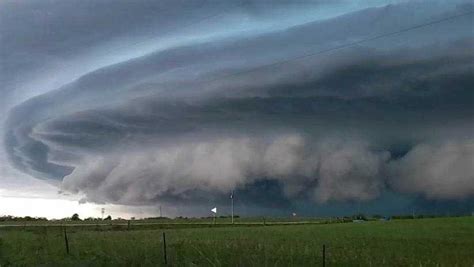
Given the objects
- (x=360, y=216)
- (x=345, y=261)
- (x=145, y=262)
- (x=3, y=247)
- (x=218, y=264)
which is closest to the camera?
(x=218, y=264)

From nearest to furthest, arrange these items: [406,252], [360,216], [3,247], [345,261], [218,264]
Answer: [218,264] < [345,261] < [406,252] < [3,247] < [360,216]

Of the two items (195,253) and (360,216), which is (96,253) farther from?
(360,216)

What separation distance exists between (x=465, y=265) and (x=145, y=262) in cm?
1352

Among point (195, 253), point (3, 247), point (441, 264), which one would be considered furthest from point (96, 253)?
point (441, 264)

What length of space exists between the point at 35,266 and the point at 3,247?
13353 millimetres

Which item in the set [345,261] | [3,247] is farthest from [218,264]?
[3,247]

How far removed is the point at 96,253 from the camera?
105 feet

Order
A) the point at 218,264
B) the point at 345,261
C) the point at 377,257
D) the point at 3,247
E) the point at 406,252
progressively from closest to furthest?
the point at 218,264
the point at 345,261
the point at 377,257
the point at 406,252
the point at 3,247

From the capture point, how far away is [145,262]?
2553cm

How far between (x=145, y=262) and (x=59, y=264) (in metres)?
4.02

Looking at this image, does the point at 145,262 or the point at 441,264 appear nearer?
the point at 145,262

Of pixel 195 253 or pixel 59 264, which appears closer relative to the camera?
pixel 59 264

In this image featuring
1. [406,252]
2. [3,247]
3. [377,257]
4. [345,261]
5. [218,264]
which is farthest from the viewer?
[3,247]

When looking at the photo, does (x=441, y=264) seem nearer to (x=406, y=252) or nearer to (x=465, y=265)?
(x=465, y=265)
